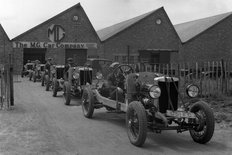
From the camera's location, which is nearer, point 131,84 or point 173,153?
point 173,153

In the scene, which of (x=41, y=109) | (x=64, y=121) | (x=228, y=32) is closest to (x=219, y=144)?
(x=64, y=121)

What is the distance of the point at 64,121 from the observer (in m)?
8.89

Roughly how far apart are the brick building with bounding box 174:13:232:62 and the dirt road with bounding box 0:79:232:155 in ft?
90.4

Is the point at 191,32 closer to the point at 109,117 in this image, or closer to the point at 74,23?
the point at 74,23

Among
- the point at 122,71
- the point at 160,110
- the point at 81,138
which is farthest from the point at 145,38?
the point at 81,138

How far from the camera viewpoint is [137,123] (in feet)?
21.6

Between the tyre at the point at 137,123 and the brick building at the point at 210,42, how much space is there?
98.6 ft

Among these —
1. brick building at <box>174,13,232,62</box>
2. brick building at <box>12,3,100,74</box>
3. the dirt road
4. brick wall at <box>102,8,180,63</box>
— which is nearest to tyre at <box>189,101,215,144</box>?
the dirt road

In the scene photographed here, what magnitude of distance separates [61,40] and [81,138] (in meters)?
25.9

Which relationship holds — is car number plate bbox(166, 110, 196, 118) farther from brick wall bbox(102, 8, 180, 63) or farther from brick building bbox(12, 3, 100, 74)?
brick wall bbox(102, 8, 180, 63)

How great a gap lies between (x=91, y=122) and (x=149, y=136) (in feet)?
6.62

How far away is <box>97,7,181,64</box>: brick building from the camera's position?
33844 mm

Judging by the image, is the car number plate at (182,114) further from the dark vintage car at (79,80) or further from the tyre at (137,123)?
the dark vintage car at (79,80)

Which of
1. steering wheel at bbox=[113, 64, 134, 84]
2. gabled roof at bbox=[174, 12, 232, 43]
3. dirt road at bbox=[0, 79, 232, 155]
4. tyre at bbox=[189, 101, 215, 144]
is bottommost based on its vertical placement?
dirt road at bbox=[0, 79, 232, 155]
